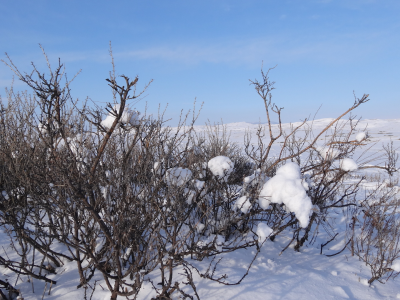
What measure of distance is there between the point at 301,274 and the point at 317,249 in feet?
3.98

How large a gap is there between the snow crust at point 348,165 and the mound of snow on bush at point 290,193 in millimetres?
698

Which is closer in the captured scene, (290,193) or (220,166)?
(290,193)

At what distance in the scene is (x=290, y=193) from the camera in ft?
9.05

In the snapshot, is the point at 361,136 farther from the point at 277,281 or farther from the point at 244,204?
the point at 277,281

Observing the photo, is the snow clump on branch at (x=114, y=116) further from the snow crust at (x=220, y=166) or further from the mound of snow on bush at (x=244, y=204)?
the mound of snow on bush at (x=244, y=204)

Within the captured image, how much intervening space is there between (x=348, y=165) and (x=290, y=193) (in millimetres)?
940

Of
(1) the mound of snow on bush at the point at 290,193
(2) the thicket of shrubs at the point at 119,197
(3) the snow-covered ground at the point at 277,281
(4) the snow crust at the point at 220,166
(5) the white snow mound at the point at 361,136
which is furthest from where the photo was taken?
(5) the white snow mound at the point at 361,136

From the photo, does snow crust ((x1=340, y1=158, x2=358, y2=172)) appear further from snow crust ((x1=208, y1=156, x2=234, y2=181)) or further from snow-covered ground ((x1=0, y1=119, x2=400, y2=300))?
snow crust ((x1=208, y1=156, x2=234, y2=181))

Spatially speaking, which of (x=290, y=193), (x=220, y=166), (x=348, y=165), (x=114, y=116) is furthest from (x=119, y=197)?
(x=348, y=165)

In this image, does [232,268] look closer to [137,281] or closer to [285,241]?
[137,281]

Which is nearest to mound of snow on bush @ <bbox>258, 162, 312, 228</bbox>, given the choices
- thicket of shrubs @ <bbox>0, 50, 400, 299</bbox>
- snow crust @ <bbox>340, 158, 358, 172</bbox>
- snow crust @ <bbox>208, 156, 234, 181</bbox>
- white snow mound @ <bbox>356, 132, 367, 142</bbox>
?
thicket of shrubs @ <bbox>0, 50, 400, 299</bbox>

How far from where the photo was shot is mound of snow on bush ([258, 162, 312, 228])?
2744mm

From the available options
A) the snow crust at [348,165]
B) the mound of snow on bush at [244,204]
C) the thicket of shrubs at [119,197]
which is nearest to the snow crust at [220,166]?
the thicket of shrubs at [119,197]

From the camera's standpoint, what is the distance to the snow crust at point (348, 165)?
3.08m
